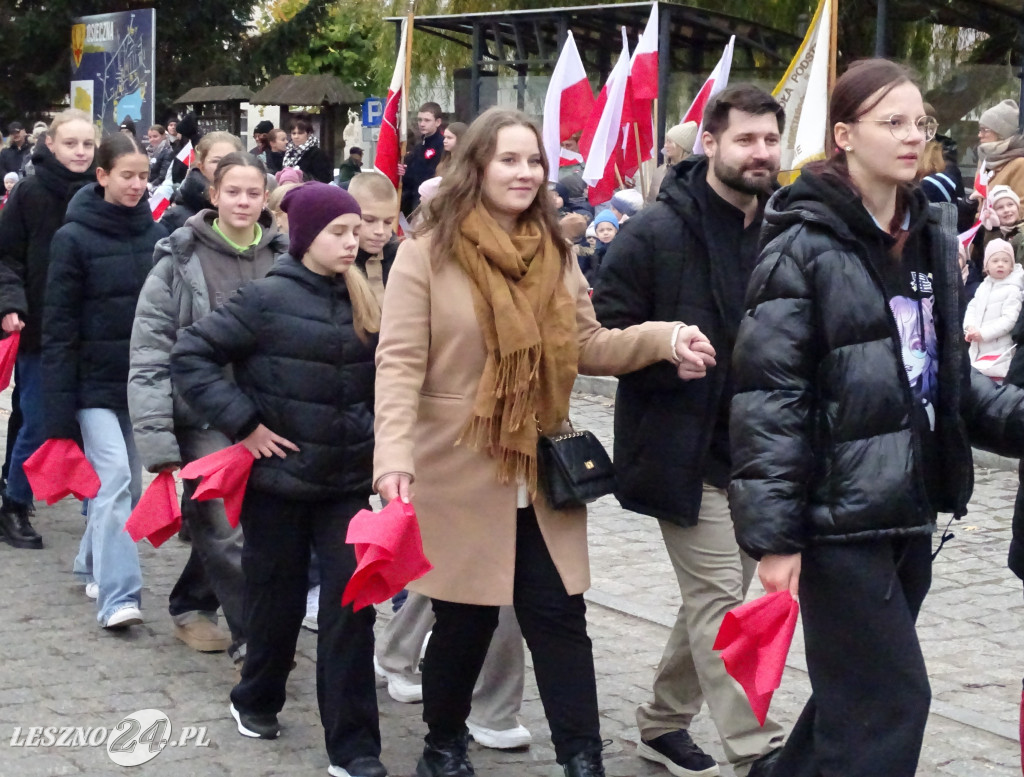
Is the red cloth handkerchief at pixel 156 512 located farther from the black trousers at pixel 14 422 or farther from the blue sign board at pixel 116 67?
the blue sign board at pixel 116 67

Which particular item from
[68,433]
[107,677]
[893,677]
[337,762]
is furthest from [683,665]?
[68,433]

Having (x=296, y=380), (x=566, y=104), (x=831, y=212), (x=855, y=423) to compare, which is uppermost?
(x=566, y=104)

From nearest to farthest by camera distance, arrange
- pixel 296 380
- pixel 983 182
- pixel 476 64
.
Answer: pixel 296 380
pixel 983 182
pixel 476 64

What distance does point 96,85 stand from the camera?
24.5 metres

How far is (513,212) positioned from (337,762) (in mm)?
1754

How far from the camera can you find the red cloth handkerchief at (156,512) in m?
5.53

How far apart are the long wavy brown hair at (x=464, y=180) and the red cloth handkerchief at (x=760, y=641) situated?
141 cm

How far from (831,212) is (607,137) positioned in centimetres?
872

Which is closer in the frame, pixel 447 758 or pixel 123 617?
pixel 447 758

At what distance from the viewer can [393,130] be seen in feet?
47.4

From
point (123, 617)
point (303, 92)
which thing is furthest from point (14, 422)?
point (303, 92)

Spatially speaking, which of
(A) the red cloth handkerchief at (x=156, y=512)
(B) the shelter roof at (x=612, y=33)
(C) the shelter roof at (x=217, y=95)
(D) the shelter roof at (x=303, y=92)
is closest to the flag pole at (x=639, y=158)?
(B) the shelter roof at (x=612, y=33)

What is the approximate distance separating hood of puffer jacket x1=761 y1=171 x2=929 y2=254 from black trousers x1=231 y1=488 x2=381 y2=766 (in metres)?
1.90

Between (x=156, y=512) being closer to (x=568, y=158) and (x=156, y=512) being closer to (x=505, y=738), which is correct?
(x=505, y=738)
